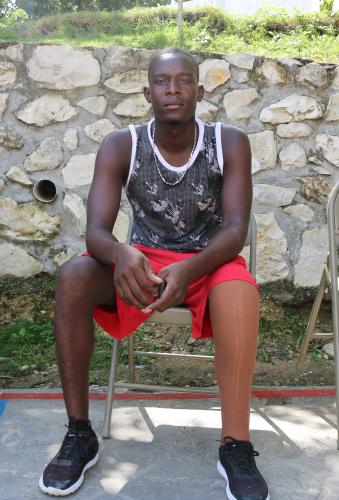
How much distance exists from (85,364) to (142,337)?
4.94ft

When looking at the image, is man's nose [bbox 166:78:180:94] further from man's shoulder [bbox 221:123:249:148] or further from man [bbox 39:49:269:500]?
man's shoulder [bbox 221:123:249:148]

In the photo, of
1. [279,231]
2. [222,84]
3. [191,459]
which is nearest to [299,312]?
[279,231]

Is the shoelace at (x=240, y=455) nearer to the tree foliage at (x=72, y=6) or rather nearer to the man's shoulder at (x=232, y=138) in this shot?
the man's shoulder at (x=232, y=138)

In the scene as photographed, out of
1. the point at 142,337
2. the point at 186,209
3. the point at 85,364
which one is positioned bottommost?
the point at 142,337

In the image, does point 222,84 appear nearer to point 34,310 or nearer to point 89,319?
point 34,310

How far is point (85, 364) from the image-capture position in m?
2.38

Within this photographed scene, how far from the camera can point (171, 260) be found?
2.58 m

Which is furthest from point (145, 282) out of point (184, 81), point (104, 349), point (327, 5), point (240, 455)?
point (327, 5)

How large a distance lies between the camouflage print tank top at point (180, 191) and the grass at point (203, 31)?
1.93 metres

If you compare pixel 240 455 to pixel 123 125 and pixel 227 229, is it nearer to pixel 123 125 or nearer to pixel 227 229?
pixel 227 229

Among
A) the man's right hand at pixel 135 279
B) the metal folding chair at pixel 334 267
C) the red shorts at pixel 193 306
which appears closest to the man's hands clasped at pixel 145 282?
the man's right hand at pixel 135 279

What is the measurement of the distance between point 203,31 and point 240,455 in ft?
11.6

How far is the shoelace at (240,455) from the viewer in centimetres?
215

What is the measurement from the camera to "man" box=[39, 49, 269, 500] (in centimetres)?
219
